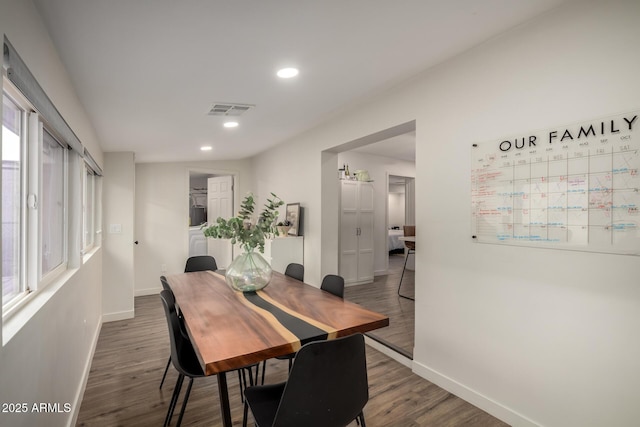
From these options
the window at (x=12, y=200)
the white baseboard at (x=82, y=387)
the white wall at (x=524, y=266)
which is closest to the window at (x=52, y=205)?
the window at (x=12, y=200)

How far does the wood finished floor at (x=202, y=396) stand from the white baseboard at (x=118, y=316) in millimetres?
946

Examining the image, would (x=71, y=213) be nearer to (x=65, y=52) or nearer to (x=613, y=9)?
(x=65, y=52)

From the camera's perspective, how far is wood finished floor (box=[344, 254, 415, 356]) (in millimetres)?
3383

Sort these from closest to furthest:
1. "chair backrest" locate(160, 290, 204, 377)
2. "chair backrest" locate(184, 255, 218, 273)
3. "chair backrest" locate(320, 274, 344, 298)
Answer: "chair backrest" locate(160, 290, 204, 377), "chair backrest" locate(320, 274, 344, 298), "chair backrest" locate(184, 255, 218, 273)

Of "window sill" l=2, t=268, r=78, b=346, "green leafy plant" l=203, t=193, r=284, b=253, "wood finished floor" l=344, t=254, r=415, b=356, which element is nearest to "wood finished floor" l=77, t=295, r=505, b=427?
"wood finished floor" l=344, t=254, r=415, b=356

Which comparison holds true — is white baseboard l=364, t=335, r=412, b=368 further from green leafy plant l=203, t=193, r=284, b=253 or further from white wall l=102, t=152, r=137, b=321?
white wall l=102, t=152, r=137, b=321

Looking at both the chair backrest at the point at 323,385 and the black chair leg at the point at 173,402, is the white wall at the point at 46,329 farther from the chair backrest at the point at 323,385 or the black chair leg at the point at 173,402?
the chair backrest at the point at 323,385

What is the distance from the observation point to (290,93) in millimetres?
2820

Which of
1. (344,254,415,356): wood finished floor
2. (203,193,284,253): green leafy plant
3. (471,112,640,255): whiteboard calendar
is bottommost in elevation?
(344,254,415,356): wood finished floor

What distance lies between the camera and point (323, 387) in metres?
1.34

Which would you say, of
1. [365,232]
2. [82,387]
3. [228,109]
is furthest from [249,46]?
[365,232]

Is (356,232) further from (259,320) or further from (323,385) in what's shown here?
(323,385)

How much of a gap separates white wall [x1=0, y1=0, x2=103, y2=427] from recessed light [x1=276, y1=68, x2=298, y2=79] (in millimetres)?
1302

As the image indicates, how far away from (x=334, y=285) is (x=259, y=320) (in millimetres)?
777
